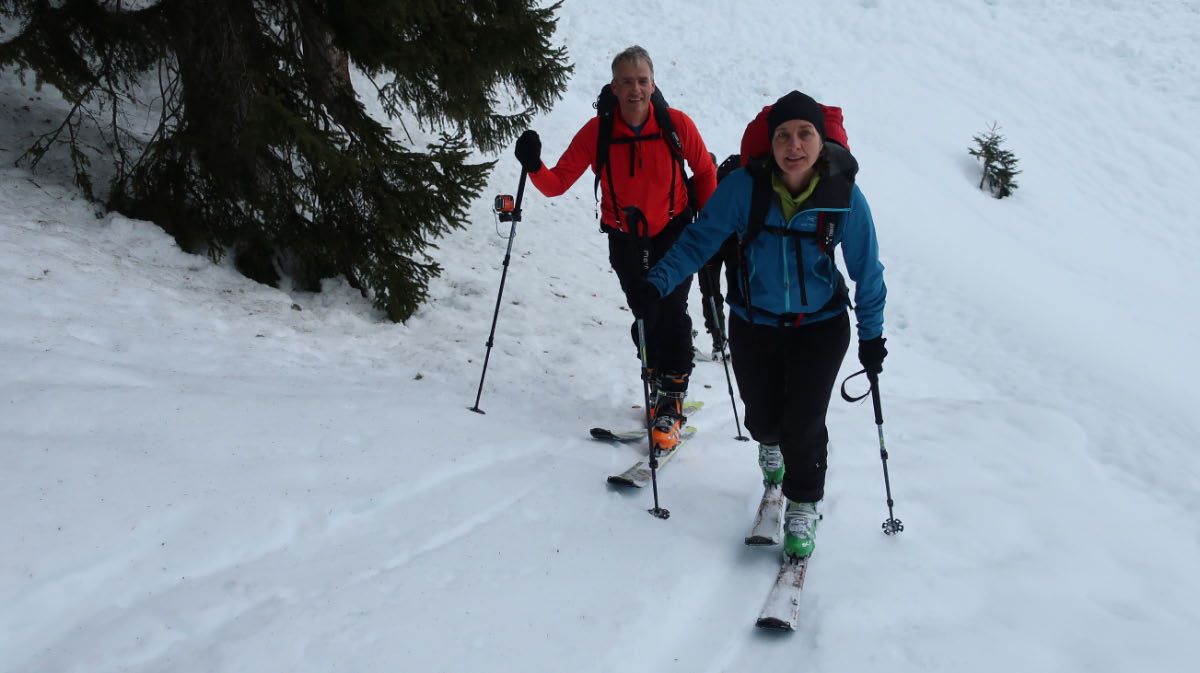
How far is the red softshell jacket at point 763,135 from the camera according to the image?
3717mm

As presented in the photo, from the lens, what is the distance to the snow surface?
10.5ft

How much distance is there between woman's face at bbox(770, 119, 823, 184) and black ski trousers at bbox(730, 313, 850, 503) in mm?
816

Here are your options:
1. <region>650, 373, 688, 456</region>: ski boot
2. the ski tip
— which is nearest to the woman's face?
the ski tip

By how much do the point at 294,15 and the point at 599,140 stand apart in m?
2.96

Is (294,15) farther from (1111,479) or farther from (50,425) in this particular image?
(1111,479)

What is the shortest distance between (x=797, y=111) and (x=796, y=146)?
17cm

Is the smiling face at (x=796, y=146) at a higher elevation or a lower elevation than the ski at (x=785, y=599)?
higher

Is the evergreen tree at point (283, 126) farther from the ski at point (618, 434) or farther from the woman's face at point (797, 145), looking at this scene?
the woman's face at point (797, 145)

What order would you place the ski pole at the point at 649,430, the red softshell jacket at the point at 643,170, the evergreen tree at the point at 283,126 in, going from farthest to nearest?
the evergreen tree at the point at 283,126 → the red softshell jacket at the point at 643,170 → the ski pole at the point at 649,430

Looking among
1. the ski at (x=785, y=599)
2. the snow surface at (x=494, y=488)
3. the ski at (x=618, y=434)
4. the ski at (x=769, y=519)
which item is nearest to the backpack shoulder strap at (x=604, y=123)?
the ski at (x=618, y=434)

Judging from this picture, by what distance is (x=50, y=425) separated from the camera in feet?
12.5

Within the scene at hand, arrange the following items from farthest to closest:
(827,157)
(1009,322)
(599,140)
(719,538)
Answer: (1009,322) < (599,140) < (719,538) < (827,157)

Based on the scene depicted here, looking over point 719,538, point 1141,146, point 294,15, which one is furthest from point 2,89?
point 1141,146

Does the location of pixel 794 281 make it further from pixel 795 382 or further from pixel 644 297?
pixel 644 297
